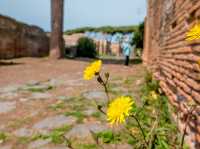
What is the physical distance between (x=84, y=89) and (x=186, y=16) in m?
2.68

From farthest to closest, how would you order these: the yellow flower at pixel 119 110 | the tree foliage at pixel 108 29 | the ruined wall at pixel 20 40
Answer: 1. the tree foliage at pixel 108 29
2. the ruined wall at pixel 20 40
3. the yellow flower at pixel 119 110

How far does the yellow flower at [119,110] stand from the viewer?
0.83m

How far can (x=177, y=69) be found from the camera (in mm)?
3342

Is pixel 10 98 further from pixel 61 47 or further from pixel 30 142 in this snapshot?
pixel 61 47

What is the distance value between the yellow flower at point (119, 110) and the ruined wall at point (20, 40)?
10758 millimetres

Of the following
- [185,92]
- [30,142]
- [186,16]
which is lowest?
[30,142]

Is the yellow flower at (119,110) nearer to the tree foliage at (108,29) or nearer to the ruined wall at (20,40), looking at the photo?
the ruined wall at (20,40)

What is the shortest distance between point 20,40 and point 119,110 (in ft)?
39.3

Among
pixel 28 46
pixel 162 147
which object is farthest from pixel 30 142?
pixel 28 46

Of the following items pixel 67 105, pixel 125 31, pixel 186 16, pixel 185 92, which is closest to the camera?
pixel 185 92

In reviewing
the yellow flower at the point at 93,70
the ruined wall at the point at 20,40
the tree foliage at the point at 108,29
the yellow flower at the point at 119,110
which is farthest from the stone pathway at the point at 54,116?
the tree foliage at the point at 108,29

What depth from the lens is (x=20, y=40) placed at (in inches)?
490

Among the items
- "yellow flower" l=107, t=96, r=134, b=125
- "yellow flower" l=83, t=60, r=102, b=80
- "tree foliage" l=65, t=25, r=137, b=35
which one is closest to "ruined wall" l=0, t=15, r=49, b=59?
"yellow flower" l=83, t=60, r=102, b=80

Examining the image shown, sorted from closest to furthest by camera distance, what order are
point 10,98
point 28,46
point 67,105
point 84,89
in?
point 67,105 < point 10,98 < point 84,89 < point 28,46
